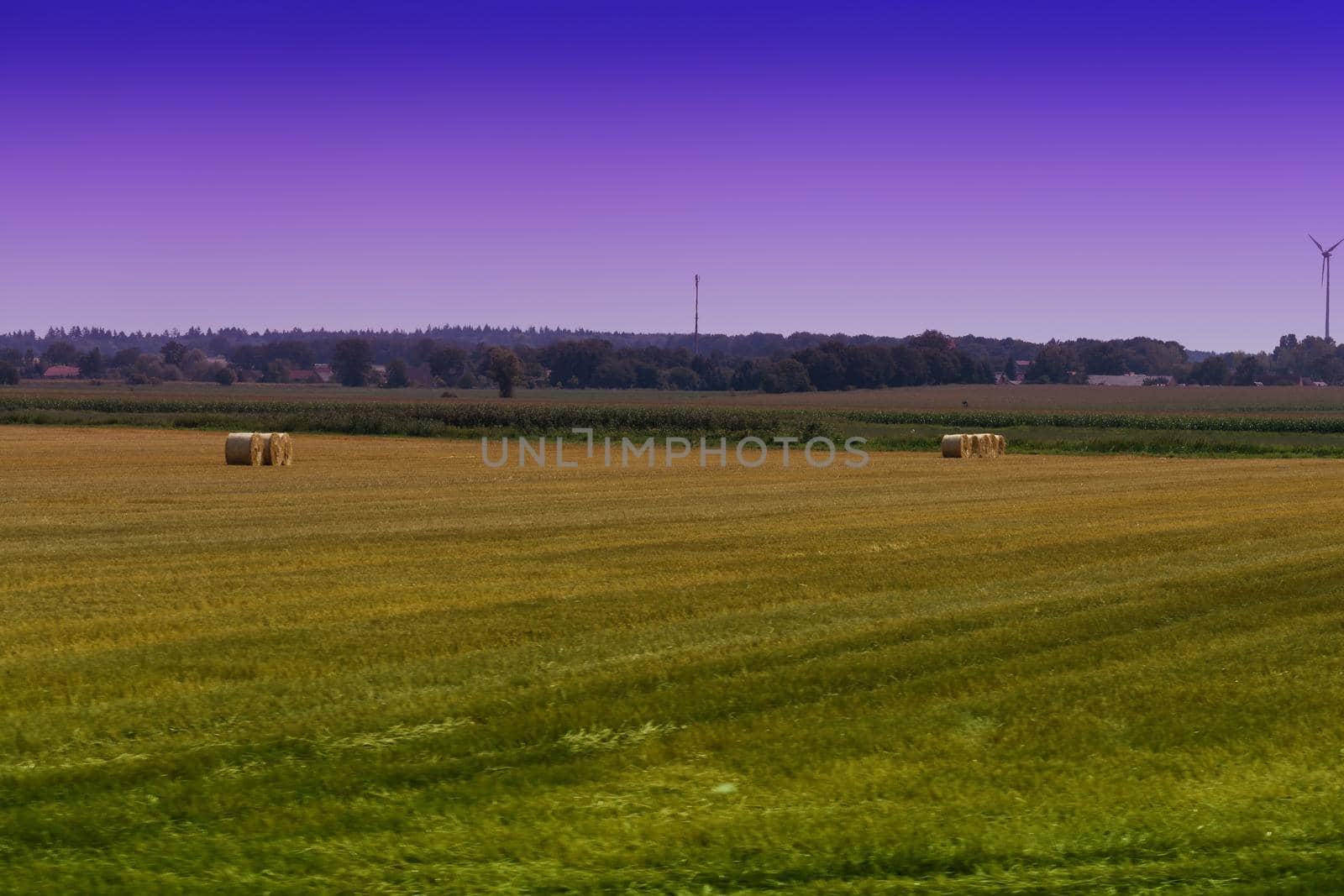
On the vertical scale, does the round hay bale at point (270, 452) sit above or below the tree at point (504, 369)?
below

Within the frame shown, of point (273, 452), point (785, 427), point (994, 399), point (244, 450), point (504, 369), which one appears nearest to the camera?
point (244, 450)

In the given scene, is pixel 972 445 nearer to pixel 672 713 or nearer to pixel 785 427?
pixel 785 427

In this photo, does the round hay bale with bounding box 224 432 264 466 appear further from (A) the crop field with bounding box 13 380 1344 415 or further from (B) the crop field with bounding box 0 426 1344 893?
(A) the crop field with bounding box 13 380 1344 415

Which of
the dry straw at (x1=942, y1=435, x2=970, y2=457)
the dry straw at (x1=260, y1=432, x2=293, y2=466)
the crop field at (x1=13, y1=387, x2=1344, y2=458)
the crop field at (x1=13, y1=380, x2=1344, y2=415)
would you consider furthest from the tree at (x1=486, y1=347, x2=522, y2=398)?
the dry straw at (x1=260, y1=432, x2=293, y2=466)

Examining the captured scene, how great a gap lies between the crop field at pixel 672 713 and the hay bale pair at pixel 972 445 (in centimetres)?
2580

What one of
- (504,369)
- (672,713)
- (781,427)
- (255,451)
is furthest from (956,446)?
(504,369)

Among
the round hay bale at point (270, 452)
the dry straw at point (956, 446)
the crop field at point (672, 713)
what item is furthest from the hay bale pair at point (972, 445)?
the crop field at point (672, 713)

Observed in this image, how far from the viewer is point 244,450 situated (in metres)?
37.3

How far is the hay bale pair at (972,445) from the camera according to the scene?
149ft

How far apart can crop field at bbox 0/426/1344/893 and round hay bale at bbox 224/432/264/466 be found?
1795cm

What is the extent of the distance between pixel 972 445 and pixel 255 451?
21.3m

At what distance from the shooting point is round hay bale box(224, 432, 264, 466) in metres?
37.3

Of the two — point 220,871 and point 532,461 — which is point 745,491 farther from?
point 220,871

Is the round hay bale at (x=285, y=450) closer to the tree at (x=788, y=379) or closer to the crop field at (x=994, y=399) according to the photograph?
the crop field at (x=994, y=399)
